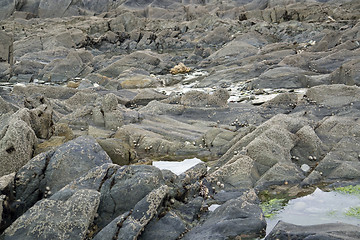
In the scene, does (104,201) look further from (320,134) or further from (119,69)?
(119,69)

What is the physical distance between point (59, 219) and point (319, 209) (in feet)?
14.9

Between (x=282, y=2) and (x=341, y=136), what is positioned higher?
(x=341, y=136)

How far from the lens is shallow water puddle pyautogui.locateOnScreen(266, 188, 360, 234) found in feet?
24.1

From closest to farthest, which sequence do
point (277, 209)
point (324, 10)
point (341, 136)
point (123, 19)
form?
point (277, 209) < point (341, 136) < point (324, 10) < point (123, 19)

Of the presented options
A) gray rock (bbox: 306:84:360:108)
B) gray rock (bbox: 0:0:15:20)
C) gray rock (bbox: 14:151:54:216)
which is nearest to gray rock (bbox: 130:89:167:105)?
gray rock (bbox: 306:84:360:108)

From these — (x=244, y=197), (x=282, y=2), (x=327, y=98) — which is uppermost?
(x=244, y=197)

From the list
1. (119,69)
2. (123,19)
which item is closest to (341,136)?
(119,69)

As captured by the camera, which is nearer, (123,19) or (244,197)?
(244,197)

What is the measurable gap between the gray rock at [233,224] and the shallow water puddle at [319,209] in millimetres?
368

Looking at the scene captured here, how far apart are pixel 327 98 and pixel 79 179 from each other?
409 inches

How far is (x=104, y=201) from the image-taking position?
6965 millimetres

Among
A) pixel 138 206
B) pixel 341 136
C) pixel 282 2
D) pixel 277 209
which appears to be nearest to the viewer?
pixel 138 206

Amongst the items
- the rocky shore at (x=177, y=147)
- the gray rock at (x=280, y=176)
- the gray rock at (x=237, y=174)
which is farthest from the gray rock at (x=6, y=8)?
the gray rock at (x=280, y=176)

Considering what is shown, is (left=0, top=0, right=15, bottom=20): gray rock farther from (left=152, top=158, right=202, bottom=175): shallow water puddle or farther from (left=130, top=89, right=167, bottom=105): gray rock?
(left=152, top=158, right=202, bottom=175): shallow water puddle
